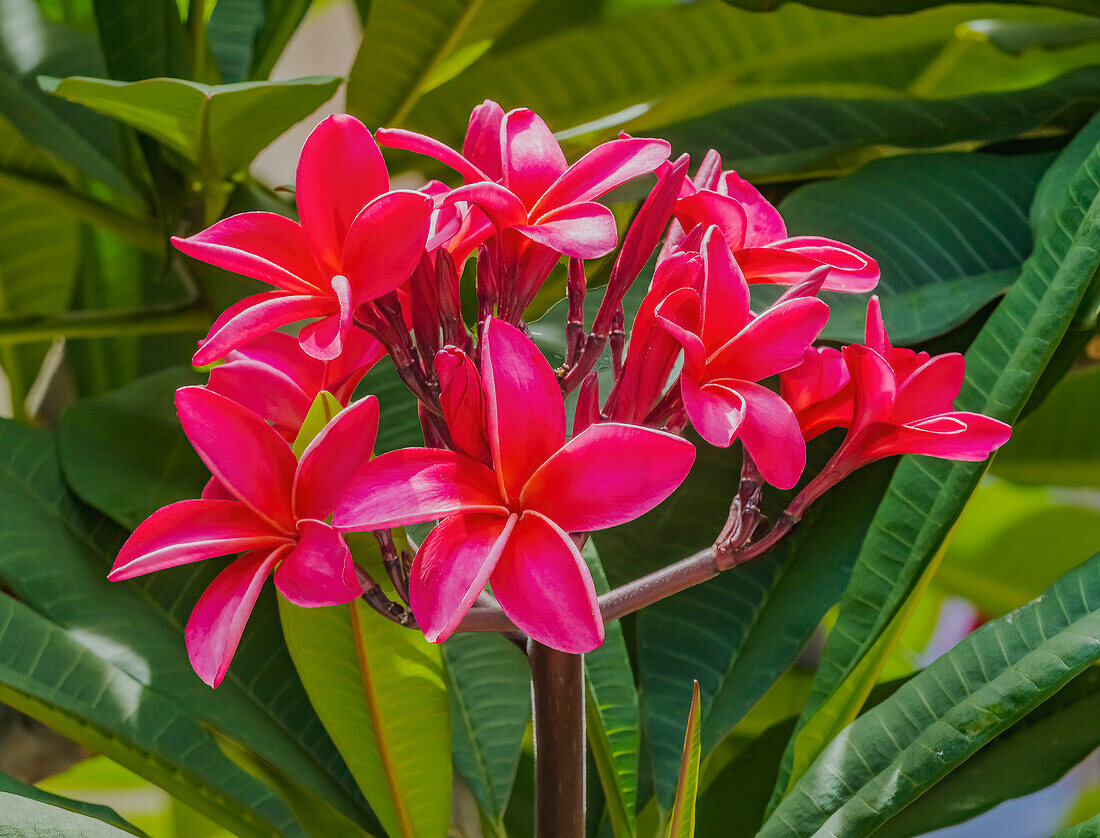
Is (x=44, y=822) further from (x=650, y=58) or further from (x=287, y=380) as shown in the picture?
(x=650, y=58)

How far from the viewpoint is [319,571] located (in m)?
0.27

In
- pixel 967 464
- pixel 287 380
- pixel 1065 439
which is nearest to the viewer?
pixel 287 380

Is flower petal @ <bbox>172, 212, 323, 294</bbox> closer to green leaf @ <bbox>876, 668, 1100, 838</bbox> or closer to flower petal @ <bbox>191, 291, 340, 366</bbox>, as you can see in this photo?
flower petal @ <bbox>191, 291, 340, 366</bbox>

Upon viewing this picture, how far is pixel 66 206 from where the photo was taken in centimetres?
70

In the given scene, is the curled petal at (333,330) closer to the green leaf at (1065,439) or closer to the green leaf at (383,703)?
the green leaf at (383,703)

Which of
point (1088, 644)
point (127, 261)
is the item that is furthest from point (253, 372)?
point (127, 261)

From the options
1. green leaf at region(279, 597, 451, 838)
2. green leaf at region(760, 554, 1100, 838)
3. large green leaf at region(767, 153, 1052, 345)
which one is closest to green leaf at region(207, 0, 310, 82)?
large green leaf at region(767, 153, 1052, 345)

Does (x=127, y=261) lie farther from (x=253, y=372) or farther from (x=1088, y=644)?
(x=1088, y=644)

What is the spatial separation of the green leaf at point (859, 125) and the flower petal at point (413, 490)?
433mm

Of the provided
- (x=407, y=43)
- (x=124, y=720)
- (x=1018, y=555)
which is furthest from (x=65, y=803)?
(x=1018, y=555)

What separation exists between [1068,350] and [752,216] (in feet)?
0.65

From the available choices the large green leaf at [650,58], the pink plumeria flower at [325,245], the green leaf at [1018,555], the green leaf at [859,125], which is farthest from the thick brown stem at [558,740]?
the green leaf at [1018,555]

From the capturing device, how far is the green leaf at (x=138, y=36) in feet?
1.95

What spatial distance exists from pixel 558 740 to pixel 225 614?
141mm
